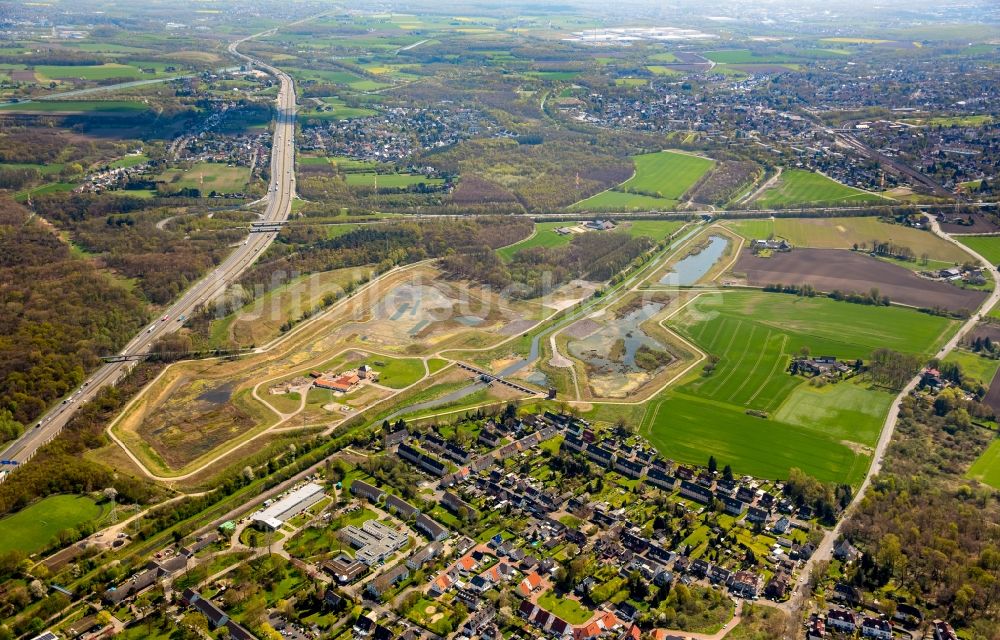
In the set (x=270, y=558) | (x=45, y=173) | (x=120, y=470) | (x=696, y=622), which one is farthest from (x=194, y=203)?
(x=696, y=622)

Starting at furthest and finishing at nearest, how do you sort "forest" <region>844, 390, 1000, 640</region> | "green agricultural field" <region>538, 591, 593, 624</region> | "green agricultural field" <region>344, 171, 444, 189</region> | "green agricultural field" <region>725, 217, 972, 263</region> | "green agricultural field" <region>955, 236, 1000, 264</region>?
1. "green agricultural field" <region>344, 171, 444, 189</region>
2. "green agricultural field" <region>725, 217, 972, 263</region>
3. "green agricultural field" <region>955, 236, 1000, 264</region>
4. "forest" <region>844, 390, 1000, 640</region>
5. "green agricultural field" <region>538, 591, 593, 624</region>

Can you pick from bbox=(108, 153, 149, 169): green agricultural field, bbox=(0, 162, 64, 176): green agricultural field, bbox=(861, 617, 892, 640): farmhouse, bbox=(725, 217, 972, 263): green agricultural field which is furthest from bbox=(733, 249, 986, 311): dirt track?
bbox=(0, 162, 64, 176): green agricultural field

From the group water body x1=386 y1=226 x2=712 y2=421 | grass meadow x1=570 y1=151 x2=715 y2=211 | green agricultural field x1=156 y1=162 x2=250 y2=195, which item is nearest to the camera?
water body x1=386 y1=226 x2=712 y2=421

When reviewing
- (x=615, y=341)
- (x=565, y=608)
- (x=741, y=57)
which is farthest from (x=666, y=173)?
(x=741, y=57)

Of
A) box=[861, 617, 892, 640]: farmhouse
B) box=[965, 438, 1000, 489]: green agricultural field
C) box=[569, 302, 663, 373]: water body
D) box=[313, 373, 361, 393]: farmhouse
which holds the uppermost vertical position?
box=[965, 438, 1000, 489]: green agricultural field

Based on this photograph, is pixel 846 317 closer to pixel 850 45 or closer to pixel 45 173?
pixel 45 173

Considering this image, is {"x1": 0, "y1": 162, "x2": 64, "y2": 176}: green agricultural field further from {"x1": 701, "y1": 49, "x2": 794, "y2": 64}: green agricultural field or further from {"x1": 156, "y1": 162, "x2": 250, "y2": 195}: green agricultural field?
{"x1": 701, "y1": 49, "x2": 794, "y2": 64}: green agricultural field
